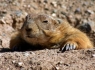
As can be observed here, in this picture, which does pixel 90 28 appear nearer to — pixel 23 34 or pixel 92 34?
pixel 92 34

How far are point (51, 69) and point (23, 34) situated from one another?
163cm

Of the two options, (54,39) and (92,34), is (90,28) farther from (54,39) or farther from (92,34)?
(54,39)

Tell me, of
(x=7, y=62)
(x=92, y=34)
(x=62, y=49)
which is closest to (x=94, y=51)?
(x=62, y=49)

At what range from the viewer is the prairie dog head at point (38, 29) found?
6129mm

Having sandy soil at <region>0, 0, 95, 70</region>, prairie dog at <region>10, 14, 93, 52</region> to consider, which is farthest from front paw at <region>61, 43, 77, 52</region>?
sandy soil at <region>0, 0, 95, 70</region>

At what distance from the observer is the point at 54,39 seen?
6.61 m

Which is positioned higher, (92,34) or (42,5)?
(42,5)

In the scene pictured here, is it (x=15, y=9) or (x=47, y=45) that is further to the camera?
(x=15, y=9)

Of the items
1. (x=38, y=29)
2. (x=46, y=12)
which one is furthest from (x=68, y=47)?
(x=46, y=12)

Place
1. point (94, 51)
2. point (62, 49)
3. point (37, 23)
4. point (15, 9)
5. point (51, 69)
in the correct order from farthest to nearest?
point (15, 9) < point (37, 23) < point (62, 49) < point (94, 51) < point (51, 69)

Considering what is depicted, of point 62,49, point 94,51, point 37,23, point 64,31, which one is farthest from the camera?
point 64,31

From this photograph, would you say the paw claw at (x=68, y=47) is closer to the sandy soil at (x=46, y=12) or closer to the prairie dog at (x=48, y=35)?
the prairie dog at (x=48, y=35)

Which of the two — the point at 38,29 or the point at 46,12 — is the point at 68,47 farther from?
the point at 46,12

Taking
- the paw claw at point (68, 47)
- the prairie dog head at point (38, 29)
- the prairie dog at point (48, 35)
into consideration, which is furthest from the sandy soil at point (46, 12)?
the prairie dog head at point (38, 29)
